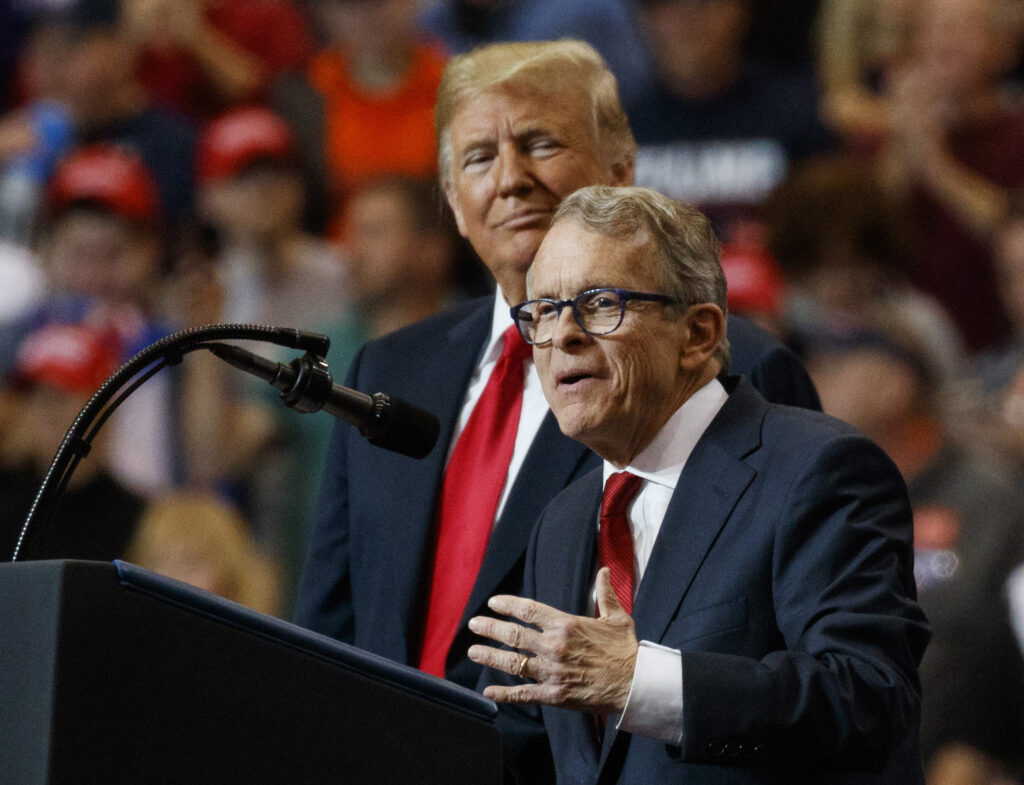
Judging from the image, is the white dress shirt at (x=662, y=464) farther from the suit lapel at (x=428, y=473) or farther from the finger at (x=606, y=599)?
the suit lapel at (x=428, y=473)

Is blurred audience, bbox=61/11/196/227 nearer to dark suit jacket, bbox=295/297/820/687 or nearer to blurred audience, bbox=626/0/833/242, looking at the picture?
blurred audience, bbox=626/0/833/242

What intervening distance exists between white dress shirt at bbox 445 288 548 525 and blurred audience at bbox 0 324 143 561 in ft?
8.25

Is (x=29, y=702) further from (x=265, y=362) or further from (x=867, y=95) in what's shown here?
(x=867, y=95)

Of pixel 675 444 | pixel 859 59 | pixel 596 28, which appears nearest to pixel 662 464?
pixel 675 444

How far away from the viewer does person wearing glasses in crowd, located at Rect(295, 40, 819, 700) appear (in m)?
2.07

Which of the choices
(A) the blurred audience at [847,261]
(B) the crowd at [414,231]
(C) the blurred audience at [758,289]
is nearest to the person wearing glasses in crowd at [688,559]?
(B) the crowd at [414,231]

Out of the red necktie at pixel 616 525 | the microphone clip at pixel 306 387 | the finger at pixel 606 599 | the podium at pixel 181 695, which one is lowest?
the podium at pixel 181 695

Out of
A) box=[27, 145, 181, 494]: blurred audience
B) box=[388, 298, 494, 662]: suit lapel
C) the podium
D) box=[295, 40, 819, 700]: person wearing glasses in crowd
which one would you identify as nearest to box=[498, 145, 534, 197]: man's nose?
box=[295, 40, 819, 700]: person wearing glasses in crowd

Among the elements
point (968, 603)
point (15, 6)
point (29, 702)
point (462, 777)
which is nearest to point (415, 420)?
point (462, 777)

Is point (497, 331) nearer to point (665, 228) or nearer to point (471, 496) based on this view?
point (471, 496)

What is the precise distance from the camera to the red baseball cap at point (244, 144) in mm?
5410

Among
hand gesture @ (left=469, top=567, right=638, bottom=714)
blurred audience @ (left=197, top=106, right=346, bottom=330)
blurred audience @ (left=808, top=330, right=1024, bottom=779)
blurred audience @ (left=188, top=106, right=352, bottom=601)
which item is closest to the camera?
hand gesture @ (left=469, top=567, right=638, bottom=714)

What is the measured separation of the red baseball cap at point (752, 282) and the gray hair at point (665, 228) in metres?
2.46

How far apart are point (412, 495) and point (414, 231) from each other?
2.86m
